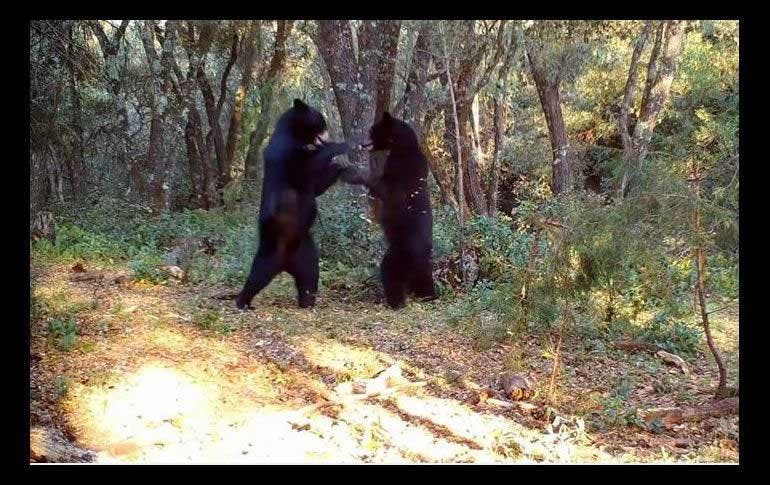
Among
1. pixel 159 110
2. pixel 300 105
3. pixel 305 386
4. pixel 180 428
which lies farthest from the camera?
pixel 159 110

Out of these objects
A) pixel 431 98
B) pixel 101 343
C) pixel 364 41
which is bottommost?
pixel 101 343

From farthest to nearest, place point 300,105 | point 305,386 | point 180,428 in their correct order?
point 300,105, point 305,386, point 180,428

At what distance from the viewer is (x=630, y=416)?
2752 mm

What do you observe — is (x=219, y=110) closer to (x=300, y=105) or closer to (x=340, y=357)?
(x=300, y=105)

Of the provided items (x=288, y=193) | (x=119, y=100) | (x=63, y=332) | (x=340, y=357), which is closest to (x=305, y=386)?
(x=340, y=357)

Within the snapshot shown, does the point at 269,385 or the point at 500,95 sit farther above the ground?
the point at 500,95

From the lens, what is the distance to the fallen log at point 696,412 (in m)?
2.74

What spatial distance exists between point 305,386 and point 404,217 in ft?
2.94

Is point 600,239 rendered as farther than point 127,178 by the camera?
No

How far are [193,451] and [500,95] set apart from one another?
205cm

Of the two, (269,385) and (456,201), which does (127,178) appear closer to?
(269,385)

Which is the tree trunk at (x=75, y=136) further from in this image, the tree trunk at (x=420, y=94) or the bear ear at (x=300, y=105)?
the tree trunk at (x=420, y=94)

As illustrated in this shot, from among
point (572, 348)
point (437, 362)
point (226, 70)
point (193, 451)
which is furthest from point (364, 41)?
point (193, 451)

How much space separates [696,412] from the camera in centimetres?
276
